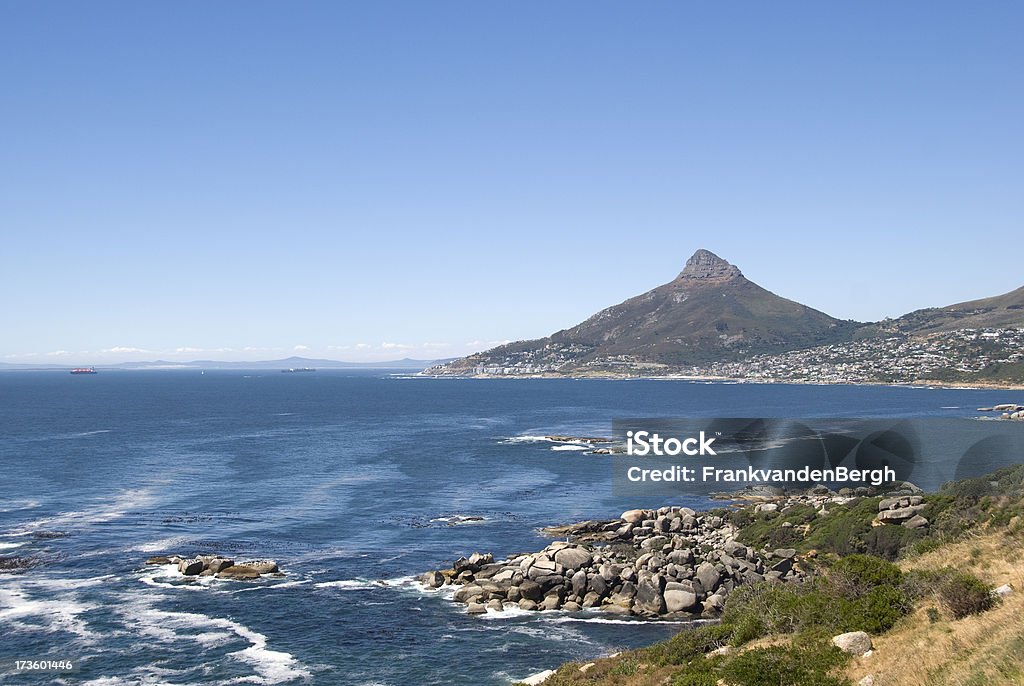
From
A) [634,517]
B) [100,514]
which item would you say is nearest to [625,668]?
[634,517]

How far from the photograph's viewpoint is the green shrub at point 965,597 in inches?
883

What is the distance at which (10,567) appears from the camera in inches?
1970

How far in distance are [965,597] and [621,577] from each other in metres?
24.6

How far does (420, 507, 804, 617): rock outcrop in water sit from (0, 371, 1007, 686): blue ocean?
169cm

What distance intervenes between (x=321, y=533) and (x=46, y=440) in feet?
261

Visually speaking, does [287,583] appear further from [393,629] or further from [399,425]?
[399,425]

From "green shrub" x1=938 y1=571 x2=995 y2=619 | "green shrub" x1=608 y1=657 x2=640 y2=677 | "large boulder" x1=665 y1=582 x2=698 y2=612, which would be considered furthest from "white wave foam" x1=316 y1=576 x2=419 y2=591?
"green shrub" x1=938 y1=571 x2=995 y2=619

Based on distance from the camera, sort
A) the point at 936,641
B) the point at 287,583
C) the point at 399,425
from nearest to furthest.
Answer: the point at 936,641 → the point at 287,583 → the point at 399,425

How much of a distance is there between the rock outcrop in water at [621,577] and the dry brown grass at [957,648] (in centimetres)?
1743

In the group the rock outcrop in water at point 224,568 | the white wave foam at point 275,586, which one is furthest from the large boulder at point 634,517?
the rock outcrop in water at point 224,568

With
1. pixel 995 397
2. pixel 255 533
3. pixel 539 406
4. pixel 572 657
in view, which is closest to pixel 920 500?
pixel 572 657

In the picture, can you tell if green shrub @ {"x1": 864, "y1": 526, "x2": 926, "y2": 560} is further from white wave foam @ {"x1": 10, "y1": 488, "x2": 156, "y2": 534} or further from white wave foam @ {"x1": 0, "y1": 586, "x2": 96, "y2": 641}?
white wave foam @ {"x1": 10, "y1": 488, "x2": 156, "y2": 534}

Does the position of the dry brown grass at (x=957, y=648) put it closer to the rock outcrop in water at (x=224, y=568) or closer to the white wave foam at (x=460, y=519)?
the rock outcrop in water at (x=224, y=568)

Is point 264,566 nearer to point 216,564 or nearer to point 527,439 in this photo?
point 216,564
